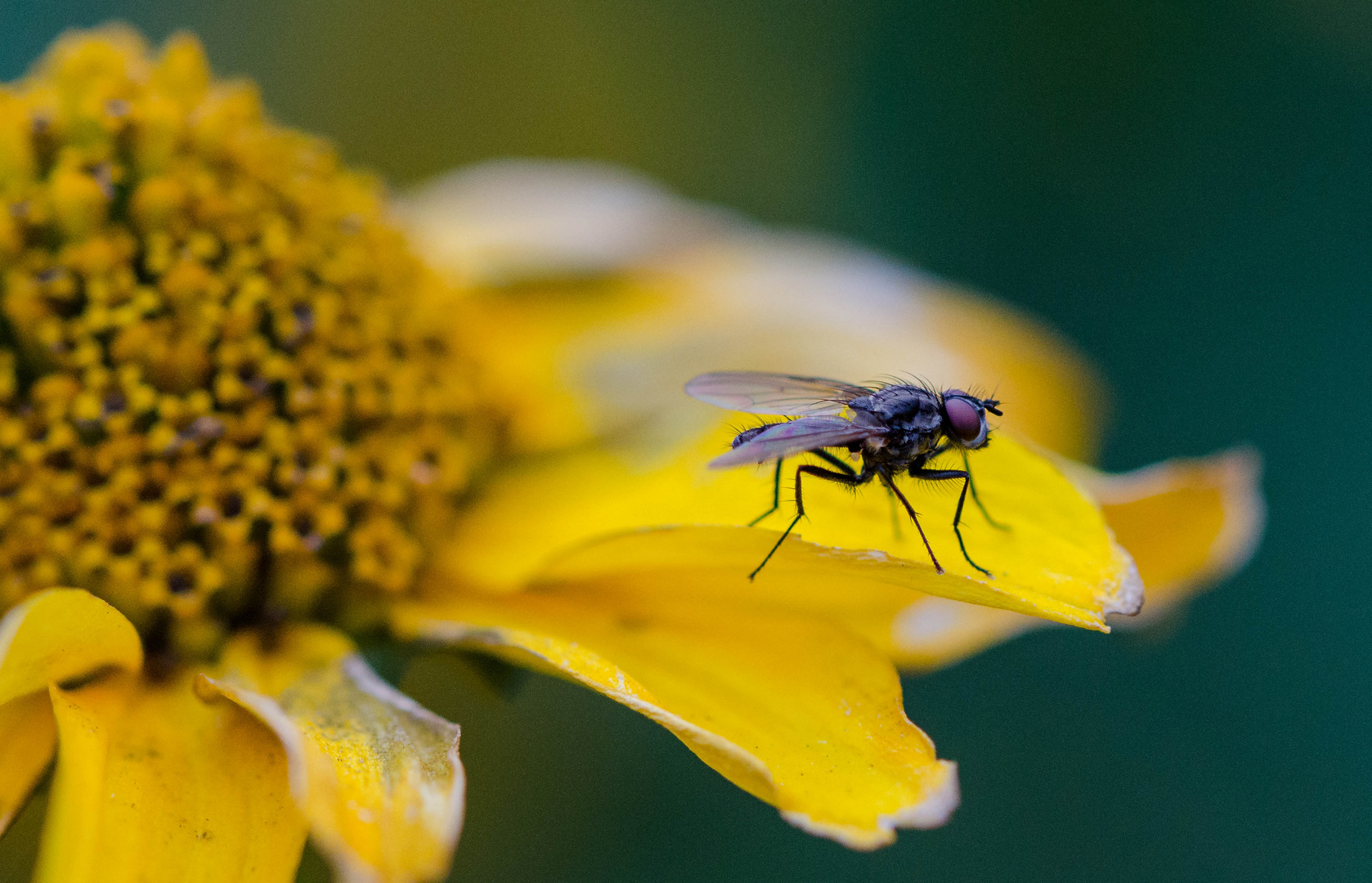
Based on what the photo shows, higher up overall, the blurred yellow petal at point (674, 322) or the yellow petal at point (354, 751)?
the blurred yellow petal at point (674, 322)

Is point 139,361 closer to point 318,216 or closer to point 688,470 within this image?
point 318,216

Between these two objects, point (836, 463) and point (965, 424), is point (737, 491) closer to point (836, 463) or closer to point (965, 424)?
point (836, 463)

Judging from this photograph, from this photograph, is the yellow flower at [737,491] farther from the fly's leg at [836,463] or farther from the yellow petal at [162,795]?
the yellow petal at [162,795]

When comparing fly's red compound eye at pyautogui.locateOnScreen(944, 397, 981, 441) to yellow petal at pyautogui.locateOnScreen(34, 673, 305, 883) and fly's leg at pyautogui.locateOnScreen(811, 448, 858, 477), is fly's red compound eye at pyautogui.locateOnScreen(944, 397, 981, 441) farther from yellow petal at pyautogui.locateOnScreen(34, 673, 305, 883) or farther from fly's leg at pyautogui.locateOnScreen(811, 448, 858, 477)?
yellow petal at pyautogui.locateOnScreen(34, 673, 305, 883)

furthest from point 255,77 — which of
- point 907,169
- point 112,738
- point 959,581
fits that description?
point 959,581

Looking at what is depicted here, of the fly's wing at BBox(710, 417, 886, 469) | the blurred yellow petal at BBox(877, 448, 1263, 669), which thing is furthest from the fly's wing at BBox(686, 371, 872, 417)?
the blurred yellow petal at BBox(877, 448, 1263, 669)

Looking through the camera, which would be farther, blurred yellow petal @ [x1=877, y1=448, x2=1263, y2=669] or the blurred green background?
the blurred green background

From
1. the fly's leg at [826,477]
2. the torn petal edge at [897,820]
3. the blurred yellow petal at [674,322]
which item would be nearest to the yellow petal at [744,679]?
the torn petal edge at [897,820]
